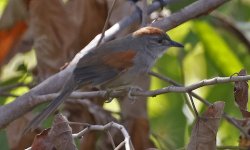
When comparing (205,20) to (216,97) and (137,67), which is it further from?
(137,67)

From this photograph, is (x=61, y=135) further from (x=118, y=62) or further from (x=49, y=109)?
(x=118, y=62)

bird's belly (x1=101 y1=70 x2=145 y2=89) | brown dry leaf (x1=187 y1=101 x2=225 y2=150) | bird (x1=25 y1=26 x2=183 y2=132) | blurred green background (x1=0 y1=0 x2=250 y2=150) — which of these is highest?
brown dry leaf (x1=187 y1=101 x2=225 y2=150)

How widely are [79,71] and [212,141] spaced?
1.24 meters

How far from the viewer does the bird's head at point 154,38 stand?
14.1ft

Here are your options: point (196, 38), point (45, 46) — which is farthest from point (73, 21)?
point (196, 38)

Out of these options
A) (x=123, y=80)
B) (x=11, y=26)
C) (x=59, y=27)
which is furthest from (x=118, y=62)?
(x=11, y=26)

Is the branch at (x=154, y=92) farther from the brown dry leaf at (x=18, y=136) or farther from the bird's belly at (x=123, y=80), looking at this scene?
the brown dry leaf at (x=18, y=136)

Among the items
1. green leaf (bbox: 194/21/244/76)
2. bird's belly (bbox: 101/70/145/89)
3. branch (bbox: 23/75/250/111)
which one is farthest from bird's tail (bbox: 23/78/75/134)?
green leaf (bbox: 194/21/244/76)

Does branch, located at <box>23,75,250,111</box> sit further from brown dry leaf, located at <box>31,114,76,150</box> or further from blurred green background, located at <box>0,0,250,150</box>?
blurred green background, located at <box>0,0,250,150</box>

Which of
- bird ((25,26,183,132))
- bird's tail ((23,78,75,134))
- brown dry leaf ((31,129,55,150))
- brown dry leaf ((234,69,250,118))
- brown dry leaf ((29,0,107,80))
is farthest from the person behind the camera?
brown dry leaf ((29,0,107,80))

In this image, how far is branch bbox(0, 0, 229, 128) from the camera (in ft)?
12.9

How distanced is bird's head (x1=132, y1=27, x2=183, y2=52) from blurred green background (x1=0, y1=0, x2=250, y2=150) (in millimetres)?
352

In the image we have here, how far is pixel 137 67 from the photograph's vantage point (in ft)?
14.6

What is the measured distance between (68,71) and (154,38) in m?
0.58
